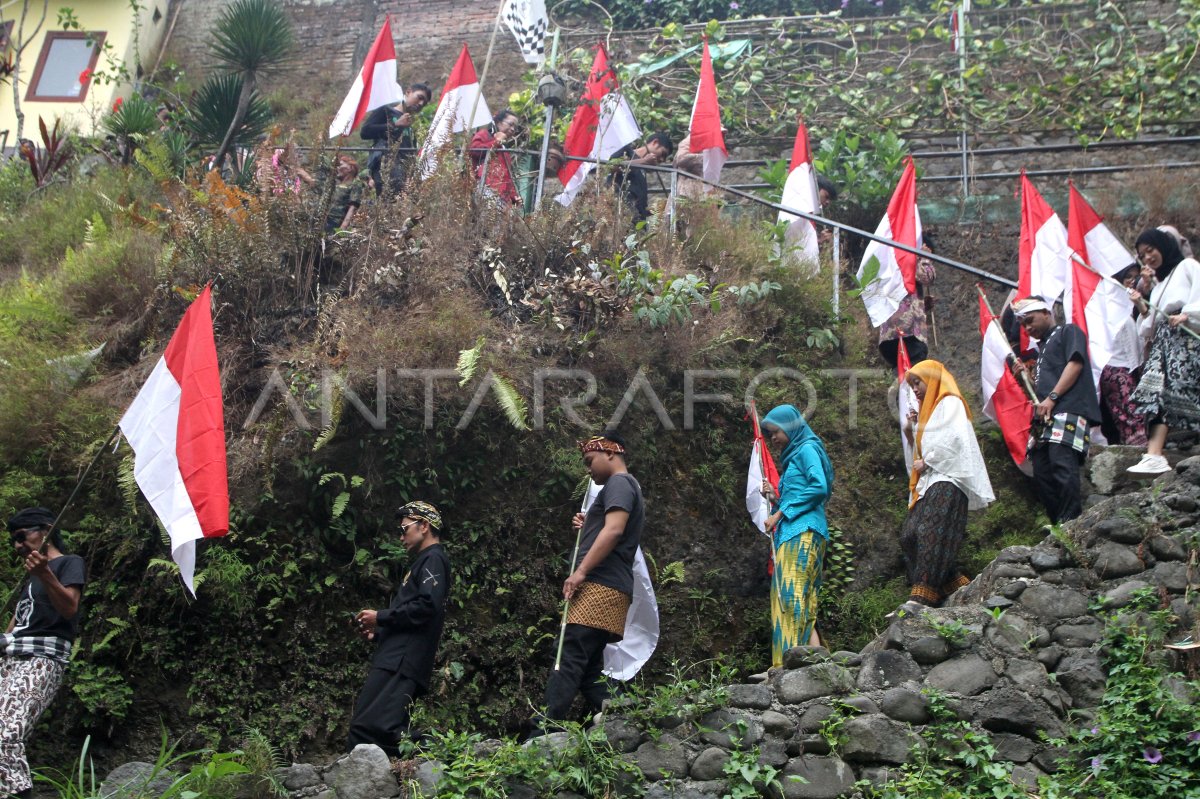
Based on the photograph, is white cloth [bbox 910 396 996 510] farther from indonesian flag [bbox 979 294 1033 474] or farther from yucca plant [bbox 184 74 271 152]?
yucca plant [bbox 184 74 271 152]

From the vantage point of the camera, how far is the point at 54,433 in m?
9.98

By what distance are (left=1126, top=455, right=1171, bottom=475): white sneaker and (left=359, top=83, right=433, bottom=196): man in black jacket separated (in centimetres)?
673

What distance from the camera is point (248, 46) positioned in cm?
1356

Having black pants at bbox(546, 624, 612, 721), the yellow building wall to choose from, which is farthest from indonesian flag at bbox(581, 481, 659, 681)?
the yellow building wall

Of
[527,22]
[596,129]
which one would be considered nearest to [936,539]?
[596,129]

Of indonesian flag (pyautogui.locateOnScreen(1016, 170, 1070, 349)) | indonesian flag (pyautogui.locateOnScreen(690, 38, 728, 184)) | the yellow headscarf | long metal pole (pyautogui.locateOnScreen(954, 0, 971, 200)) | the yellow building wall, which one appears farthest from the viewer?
the yellow building wall

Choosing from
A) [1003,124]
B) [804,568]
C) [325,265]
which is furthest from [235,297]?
[1003,124]

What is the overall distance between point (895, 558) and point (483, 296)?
3.75m

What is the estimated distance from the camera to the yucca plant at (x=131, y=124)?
47.3 ft

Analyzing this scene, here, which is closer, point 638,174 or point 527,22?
point 638,174

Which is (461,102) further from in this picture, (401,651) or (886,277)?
(401,651)

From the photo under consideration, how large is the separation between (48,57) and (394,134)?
8.03 metres

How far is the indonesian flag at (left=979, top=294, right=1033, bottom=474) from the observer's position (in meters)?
10.2

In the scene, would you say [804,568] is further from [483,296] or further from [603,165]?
[603,165]
